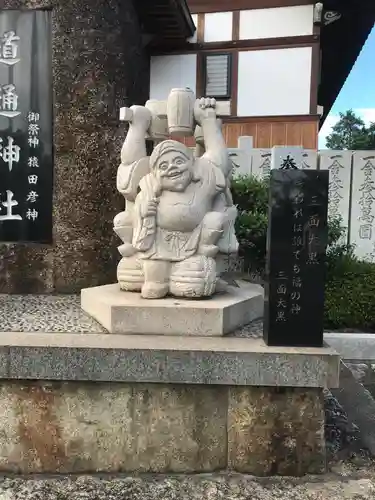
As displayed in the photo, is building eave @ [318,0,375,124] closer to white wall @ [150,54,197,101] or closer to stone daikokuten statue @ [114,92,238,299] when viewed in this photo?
white wall @ [150,54,197,101]

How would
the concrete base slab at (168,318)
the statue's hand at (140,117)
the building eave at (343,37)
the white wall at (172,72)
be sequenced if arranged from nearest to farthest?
the concrete base slab at (168,318) → the statue's hand at (140,117) → the building eave at (343,37) → the white wall at (172,72)

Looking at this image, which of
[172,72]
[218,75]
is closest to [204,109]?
[218,75]

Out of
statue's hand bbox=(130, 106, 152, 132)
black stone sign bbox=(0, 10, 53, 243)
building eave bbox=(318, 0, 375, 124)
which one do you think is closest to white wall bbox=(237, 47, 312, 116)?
building eave bbox=(318, 0, 375, 124)

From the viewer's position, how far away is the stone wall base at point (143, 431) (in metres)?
2.61

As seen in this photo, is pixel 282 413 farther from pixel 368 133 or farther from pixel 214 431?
pixel 368 133

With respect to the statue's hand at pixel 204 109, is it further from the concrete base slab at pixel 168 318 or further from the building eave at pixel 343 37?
the building eave at pixel 343 37

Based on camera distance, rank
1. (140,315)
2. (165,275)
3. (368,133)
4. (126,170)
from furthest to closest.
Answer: (368,133) < (126,170) < (165,275) < (140,315)

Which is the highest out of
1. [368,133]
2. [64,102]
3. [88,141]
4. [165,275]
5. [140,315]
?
[368,133]

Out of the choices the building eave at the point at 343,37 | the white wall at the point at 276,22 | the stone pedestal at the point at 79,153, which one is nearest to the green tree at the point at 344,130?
the building eave at the point at 343,37

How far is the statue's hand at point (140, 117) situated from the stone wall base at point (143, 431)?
1.75m

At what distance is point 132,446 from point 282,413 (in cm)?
A: 82

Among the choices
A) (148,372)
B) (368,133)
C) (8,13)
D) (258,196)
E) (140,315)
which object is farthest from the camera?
(368,133)

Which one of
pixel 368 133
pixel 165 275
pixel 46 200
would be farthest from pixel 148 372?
pixel 368 133

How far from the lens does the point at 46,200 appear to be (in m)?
4.50
